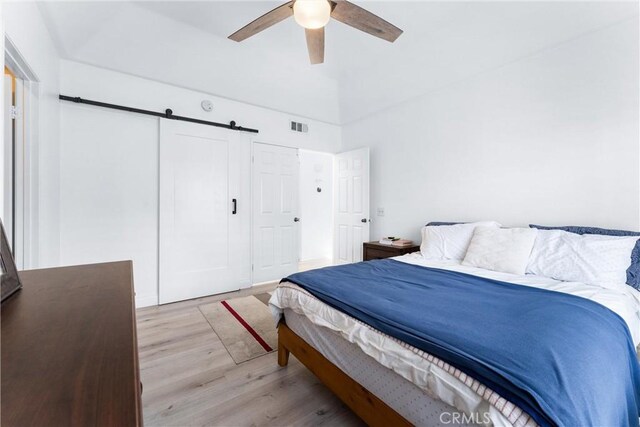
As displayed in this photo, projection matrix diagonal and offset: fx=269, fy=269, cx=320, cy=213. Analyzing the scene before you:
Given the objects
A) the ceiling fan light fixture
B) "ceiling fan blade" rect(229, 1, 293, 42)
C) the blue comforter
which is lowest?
the blue comforter

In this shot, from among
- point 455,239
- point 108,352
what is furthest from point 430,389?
point 455,239

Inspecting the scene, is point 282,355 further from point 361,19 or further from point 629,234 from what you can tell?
point 629,234

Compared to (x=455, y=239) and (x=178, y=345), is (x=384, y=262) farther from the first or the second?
(x=178, y=345)

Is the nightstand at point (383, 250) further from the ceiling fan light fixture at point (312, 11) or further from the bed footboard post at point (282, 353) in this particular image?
the ceiling fan light fixture at point (312, 11)

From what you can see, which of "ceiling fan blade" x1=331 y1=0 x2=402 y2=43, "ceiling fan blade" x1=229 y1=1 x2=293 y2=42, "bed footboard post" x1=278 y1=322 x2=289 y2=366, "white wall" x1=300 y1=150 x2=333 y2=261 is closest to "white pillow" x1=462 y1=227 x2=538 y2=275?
"bed footboard post" x1=278 y1=322 x2=289 y2=366

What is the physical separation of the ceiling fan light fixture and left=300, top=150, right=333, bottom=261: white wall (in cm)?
377

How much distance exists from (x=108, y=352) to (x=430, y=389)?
3.38ft

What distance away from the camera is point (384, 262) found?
8.04 feet

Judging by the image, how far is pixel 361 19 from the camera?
1.90 metres

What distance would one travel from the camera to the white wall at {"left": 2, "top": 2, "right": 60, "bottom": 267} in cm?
180

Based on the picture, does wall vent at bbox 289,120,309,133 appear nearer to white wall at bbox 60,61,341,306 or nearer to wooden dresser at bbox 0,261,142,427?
white wall at bbox 60,61,341,306

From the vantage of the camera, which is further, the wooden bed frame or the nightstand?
the nightstand

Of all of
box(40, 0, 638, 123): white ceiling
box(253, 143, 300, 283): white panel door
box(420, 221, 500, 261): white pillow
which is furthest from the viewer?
box(253, 143, 300, 283): white panel door

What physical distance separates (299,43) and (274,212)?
2.26 m
